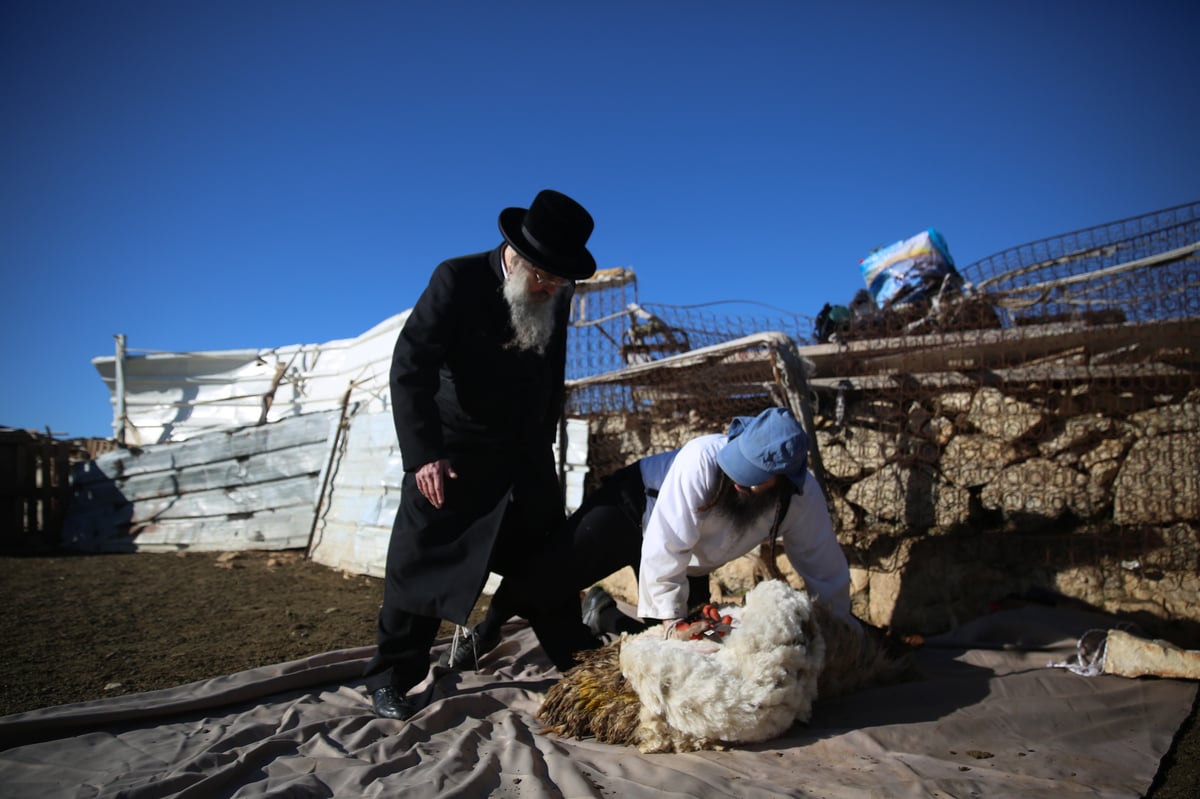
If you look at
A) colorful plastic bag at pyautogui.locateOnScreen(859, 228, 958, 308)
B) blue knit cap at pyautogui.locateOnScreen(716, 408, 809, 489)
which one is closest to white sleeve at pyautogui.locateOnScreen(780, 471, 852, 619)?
blue knit cap at pyautogui.locateOnScreen(716, 408, 809, 489)

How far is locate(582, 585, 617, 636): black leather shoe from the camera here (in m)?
3.93

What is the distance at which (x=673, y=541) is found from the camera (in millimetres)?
3082

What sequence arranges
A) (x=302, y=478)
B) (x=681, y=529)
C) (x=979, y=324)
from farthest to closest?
1. (x=302, y=478)
2. (x=979, y=324)
3. (x=681, y=529)

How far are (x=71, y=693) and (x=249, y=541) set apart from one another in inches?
198

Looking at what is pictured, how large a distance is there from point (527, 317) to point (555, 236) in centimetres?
42

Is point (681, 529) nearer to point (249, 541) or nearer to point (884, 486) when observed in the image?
point (884, 486)

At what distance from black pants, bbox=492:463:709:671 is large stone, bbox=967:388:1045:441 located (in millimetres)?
2576

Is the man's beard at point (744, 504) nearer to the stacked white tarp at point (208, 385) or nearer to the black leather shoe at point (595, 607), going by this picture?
the black leather shoe at point (595, 607)

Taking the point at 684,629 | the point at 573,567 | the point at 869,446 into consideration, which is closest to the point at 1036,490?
the point at 869,446

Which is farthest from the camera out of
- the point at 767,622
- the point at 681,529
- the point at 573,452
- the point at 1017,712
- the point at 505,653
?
the point at 573,452

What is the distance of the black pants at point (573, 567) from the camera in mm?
3346

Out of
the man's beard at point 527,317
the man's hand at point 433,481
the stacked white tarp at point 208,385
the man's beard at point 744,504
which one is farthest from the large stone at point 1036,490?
the stacked white tarp at point 208,385

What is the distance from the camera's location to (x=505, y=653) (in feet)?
13.0

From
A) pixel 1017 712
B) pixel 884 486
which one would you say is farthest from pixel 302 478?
pixel 1017 712
